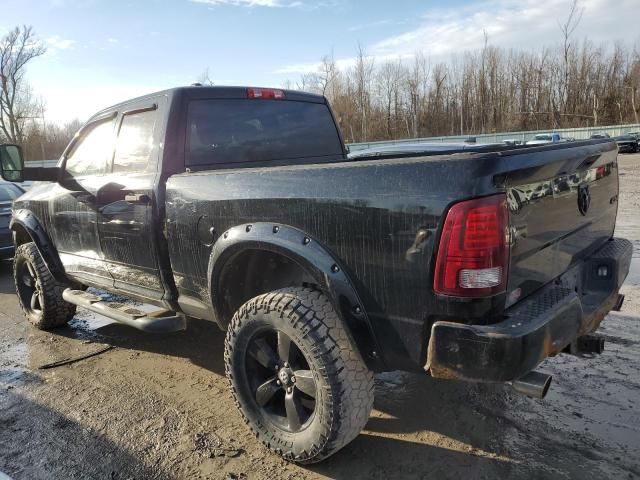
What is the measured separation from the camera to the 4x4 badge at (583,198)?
2.73 meters

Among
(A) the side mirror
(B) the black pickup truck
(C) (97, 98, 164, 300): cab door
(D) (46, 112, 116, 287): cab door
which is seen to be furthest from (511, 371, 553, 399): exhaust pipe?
(A) the side mirror

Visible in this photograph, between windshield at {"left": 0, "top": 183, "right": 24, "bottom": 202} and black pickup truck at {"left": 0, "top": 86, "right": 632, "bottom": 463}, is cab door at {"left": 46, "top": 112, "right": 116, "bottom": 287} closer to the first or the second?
black pickup truck at {"left": 0, "top": 86, "right": 632, "bottom": 463}

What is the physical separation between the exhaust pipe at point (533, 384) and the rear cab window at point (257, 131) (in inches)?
96.7

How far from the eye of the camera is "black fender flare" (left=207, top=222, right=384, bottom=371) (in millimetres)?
2398

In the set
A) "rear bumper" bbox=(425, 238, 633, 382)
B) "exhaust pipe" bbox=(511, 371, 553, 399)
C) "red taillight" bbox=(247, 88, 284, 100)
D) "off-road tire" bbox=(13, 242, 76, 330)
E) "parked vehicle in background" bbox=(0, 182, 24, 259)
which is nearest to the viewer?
"rear bumper" bbox=(425, 238, 633, 382)

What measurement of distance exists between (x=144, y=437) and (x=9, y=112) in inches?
2577

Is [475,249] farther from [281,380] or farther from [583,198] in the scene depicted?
[281,380]

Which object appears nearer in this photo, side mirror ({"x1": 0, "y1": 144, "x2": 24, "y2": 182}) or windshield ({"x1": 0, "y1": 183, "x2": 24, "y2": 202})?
side mirror ({"x1": 0, "y1": 144, "x2": 24, "y2": 182})

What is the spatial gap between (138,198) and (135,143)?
0.56m

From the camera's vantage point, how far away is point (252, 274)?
10.2ft

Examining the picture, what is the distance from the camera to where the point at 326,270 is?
8.00 feet

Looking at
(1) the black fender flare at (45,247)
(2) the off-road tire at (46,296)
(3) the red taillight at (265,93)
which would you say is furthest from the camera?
(2) the off-road tire at (46,296)

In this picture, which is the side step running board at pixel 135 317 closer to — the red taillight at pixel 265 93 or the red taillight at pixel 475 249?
the red taillight at pixel 265 93

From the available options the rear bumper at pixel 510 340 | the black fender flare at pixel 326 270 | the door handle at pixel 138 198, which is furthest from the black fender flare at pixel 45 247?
the rear bumper at pixel 510 340
